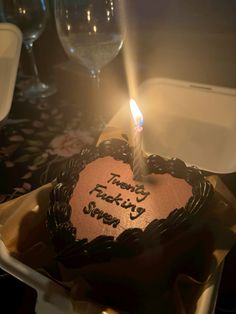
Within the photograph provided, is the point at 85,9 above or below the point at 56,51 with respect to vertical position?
above

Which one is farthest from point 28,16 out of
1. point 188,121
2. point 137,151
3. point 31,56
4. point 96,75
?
point 137,151

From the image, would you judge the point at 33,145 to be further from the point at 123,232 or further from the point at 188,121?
the point at 123,232

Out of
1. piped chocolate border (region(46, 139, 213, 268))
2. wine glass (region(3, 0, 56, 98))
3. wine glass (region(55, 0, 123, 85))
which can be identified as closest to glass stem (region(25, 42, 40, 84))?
wine glass (region(3, 0, 56, 98))

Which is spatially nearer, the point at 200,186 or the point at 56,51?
the point at 200,186

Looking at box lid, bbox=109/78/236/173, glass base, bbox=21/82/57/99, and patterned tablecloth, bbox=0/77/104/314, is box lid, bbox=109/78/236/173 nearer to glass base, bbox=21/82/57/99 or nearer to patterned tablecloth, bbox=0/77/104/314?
patterned tablecloth, bbox=0/77/104/314

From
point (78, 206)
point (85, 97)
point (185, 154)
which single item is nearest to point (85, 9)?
point (85, 97)

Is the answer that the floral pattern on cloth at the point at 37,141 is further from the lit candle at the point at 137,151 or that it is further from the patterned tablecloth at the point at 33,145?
the lit candle at the point at 137,151

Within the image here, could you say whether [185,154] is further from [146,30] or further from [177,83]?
[146,30]
